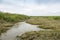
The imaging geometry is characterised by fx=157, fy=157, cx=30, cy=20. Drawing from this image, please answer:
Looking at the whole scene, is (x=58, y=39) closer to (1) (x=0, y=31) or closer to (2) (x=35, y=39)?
(2) (x=35, y=39)

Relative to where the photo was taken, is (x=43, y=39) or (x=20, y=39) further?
(x=20, y=39)

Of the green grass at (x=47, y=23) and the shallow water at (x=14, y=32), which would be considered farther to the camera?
the green grass at (x=47, y=23)

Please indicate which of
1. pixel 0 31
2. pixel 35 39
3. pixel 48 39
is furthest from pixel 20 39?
pixel 0 31

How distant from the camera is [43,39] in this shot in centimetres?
1252

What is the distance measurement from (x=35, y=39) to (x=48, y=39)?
1.10 metres

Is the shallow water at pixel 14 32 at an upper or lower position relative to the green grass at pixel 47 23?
lower

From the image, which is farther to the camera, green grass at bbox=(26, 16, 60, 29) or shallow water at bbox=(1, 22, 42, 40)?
green grass at bbox=(26, 16, 60, 29)

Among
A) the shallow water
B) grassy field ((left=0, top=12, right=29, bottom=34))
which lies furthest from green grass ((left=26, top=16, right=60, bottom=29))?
grassy field ((left=0, top=12, right=29, bottom=34))

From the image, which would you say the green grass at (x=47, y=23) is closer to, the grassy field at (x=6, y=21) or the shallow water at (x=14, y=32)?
the shallow water at (x=14, y=32)

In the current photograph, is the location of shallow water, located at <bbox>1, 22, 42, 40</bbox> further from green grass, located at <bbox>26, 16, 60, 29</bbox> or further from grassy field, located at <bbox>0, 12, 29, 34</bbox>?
green grass, located at <bbox>26, 16, 60, 29</bbox>

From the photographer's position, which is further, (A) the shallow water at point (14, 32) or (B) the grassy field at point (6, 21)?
(B) the grassy field at point (6, 21)

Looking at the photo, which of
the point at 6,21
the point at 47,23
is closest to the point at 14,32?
the point at 47,23

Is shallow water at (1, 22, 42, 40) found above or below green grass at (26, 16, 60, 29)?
below

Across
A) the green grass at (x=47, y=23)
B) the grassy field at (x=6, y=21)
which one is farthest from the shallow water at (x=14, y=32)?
the green grass at (x=47, y=23)
